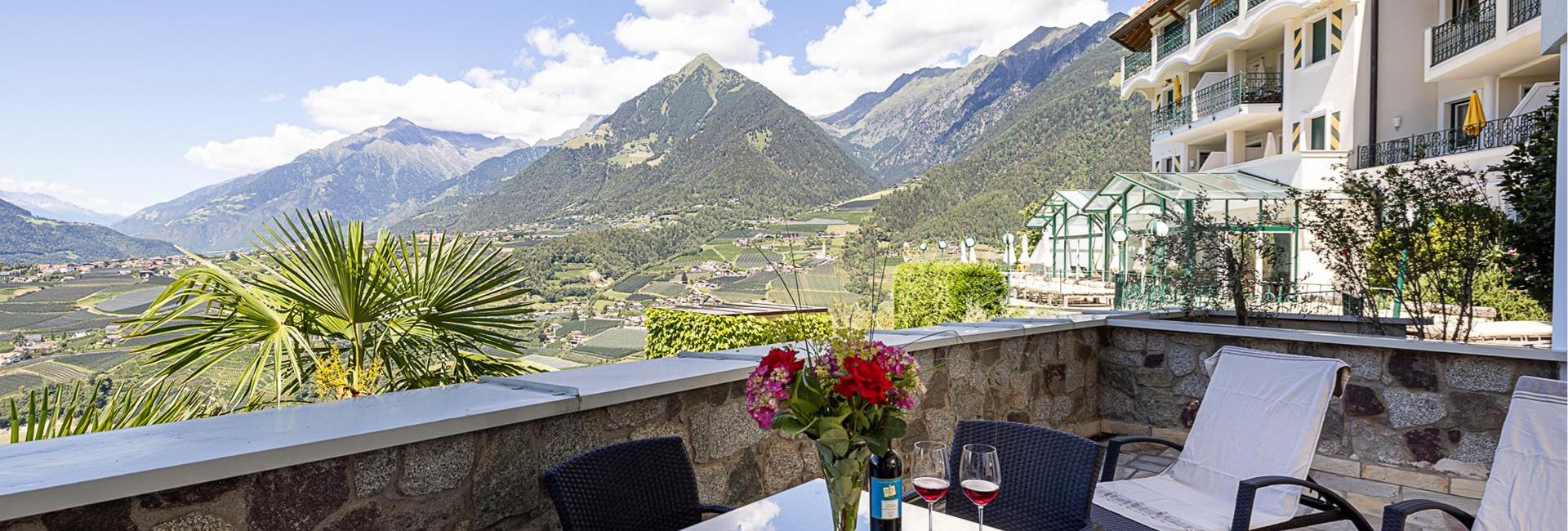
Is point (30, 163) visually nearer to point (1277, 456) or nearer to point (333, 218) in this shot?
point (333, 218)

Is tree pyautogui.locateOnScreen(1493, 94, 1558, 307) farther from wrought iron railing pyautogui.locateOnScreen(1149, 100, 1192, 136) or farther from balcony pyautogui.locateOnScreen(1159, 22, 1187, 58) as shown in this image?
balcony pyautogui.locateOnScreen(1159, 22, 1187, 58)

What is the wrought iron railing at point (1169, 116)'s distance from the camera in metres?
18.0

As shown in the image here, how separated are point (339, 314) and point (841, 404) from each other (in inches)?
115

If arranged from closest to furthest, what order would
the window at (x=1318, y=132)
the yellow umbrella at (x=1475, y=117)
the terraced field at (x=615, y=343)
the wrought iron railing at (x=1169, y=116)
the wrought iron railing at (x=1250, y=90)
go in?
1. the yellow umbrella at (x=1475, y=117)
2. the terraced field at (x=615, y=343)
3. the window at (x=1318, y=132)
4. the wrought iron railing at (x=1250, y=90)
5. the wrought iron railing at (x=1169, y=116)

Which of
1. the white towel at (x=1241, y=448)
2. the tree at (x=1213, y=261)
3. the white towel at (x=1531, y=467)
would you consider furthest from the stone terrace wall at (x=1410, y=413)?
the tree at (x=1213, y=261)

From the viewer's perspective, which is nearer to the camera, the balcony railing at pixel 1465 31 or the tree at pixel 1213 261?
the tree at pixel 1213 261

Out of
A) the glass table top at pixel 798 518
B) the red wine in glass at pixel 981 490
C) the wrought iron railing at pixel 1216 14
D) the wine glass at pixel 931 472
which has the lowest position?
the glass table top at pixel 798 518

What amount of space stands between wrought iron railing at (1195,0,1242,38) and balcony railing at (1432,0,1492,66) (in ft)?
13.4

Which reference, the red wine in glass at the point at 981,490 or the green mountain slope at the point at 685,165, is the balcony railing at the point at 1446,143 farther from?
the green mountain slope at the point at 685,165

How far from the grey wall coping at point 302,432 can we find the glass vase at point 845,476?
0.86m

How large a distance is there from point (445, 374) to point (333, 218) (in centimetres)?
87

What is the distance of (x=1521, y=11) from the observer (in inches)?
397

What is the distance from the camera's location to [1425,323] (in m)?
5.99

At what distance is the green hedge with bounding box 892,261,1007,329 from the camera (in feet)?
36.6
